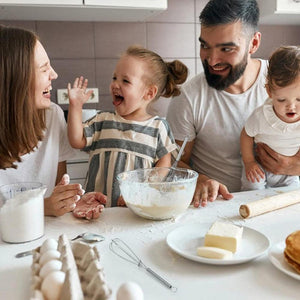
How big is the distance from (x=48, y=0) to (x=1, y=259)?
1.78m

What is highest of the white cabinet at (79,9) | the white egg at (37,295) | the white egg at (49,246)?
the white cabinet at (79,9)

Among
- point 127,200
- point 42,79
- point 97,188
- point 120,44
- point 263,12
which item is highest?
point 263,12

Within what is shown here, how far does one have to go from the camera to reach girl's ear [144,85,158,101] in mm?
1629

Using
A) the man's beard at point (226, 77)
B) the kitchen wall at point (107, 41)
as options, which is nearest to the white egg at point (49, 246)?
the man's beard at point (226, 77)

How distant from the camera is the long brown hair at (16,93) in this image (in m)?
1.20

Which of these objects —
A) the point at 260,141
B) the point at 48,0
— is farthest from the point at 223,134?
the point at 48,0

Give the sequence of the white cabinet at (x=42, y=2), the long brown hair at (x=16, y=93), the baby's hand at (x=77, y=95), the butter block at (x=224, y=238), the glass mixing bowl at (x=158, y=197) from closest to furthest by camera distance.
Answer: the butter block at (x=224, y=238), the glass mixing bowl at (x=158, y=197), the long brown hair at (x=16, y=93), the baby's hand at (x=77, y=95), the white cabinet at (x=42, y=2)

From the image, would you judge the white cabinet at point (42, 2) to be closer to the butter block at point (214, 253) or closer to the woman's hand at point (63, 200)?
the woman's hand at point (63, 200)

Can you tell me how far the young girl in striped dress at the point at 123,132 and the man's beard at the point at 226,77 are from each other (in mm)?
311

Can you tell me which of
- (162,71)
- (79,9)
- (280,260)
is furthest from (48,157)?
(79,9)

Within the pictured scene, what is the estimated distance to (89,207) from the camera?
114 centimetres

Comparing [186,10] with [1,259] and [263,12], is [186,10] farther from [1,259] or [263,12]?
[1,259]

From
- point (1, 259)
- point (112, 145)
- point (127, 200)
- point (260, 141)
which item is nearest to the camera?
point (1, 259)

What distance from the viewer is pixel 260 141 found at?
1630 millimetres
